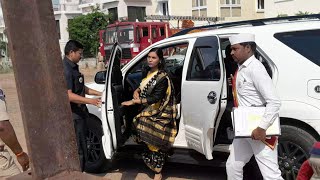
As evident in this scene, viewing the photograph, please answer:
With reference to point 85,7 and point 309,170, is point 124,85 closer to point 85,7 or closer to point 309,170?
point 309,170

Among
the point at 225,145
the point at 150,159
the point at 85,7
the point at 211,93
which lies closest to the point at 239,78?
the point at 211,93

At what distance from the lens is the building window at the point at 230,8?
32844 millimetres

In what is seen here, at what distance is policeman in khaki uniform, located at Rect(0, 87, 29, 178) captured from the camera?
11.4ft

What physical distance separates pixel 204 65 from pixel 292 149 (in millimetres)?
1216

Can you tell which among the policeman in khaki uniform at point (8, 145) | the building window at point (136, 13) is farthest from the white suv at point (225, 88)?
the building window at point (136, 13)

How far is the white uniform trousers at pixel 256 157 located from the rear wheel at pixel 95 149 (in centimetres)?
207

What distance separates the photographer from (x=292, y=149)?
13.3 feet

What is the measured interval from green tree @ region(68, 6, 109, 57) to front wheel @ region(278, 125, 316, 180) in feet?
88.9

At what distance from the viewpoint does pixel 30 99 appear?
1956 mm

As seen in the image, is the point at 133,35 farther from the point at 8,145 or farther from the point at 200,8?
the point at 8,145

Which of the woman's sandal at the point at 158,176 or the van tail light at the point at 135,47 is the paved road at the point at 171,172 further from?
the van tail light at the point at 135,47

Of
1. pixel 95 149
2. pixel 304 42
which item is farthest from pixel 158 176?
Answer: pixel 304 42

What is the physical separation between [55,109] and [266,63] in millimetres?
2715

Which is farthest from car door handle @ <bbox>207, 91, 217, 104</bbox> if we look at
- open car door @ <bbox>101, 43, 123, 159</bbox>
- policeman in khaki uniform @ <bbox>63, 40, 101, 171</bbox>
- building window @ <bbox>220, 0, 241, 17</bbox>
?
building window @ <bbox>220, 0, 241, 17</bbox>
